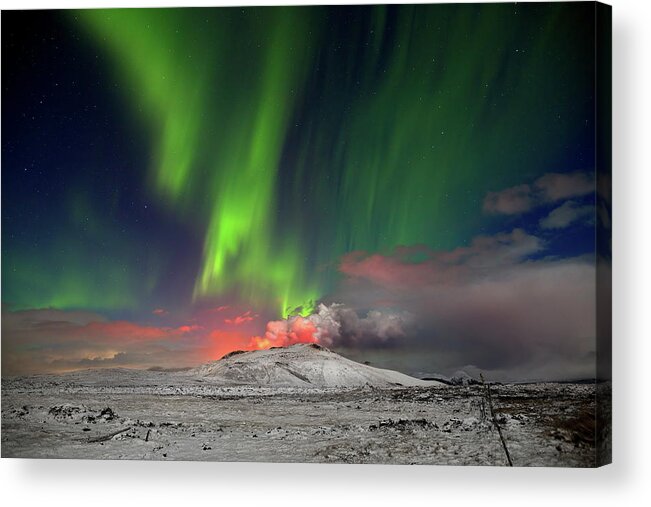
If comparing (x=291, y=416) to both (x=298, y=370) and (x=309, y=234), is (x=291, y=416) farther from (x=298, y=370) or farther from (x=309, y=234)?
(x=309, y=234)

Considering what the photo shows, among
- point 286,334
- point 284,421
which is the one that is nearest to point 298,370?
point 286,334

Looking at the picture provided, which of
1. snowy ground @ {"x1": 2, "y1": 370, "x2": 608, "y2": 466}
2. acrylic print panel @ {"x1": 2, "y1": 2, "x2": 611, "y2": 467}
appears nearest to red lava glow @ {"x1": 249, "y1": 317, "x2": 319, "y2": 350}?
acrylic print panel @ {"x1": 2, "y1": 2, "x2": 611, "y2": 467}

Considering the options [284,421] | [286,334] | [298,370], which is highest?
[286,334]

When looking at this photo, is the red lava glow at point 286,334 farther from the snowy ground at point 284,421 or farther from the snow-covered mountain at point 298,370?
the snowy ground at point 284,421

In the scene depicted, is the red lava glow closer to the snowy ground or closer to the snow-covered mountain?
the snow-covered mountain

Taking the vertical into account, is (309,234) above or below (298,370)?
above

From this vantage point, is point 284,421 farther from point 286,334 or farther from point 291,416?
point 286,334
